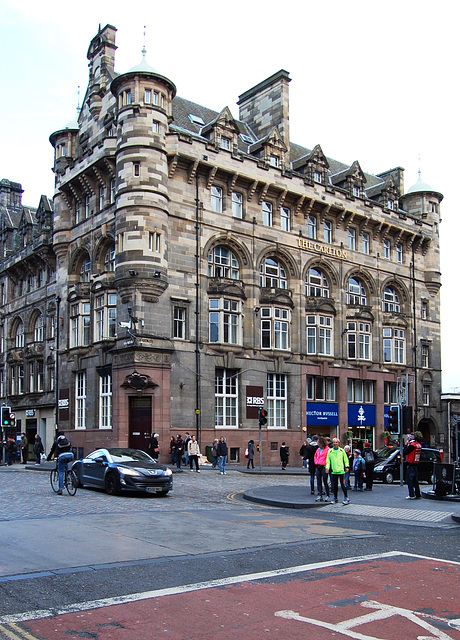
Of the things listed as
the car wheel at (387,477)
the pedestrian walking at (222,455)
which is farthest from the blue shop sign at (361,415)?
the car wheel at (387,477)

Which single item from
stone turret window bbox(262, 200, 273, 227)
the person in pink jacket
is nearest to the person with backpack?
the person in pink jacket

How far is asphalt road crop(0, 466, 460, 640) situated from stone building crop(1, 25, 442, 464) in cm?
1388

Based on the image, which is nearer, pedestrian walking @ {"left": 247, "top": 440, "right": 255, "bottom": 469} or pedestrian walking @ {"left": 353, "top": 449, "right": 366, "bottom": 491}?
pedestrian walking @ {"left": 353, "top": 449, "right": 366, "bottom": 491}

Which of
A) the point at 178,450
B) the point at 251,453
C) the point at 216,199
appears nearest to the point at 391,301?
the point at 216,199

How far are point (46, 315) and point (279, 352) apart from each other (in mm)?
16659

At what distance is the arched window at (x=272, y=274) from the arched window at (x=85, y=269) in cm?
1020

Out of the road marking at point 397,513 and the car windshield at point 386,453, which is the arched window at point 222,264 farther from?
the road marking at point 397,513

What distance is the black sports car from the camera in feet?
61.0

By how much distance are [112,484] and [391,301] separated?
32.6 metres

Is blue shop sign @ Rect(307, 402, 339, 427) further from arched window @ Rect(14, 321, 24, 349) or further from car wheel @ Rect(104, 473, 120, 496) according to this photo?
car wheel @ Rect(104, 473, 120, 496)

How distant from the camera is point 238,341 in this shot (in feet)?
123

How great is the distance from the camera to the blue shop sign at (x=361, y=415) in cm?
4294

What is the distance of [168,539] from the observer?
36.0 feet

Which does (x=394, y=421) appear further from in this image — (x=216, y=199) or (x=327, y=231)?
(x=327, y=231)
